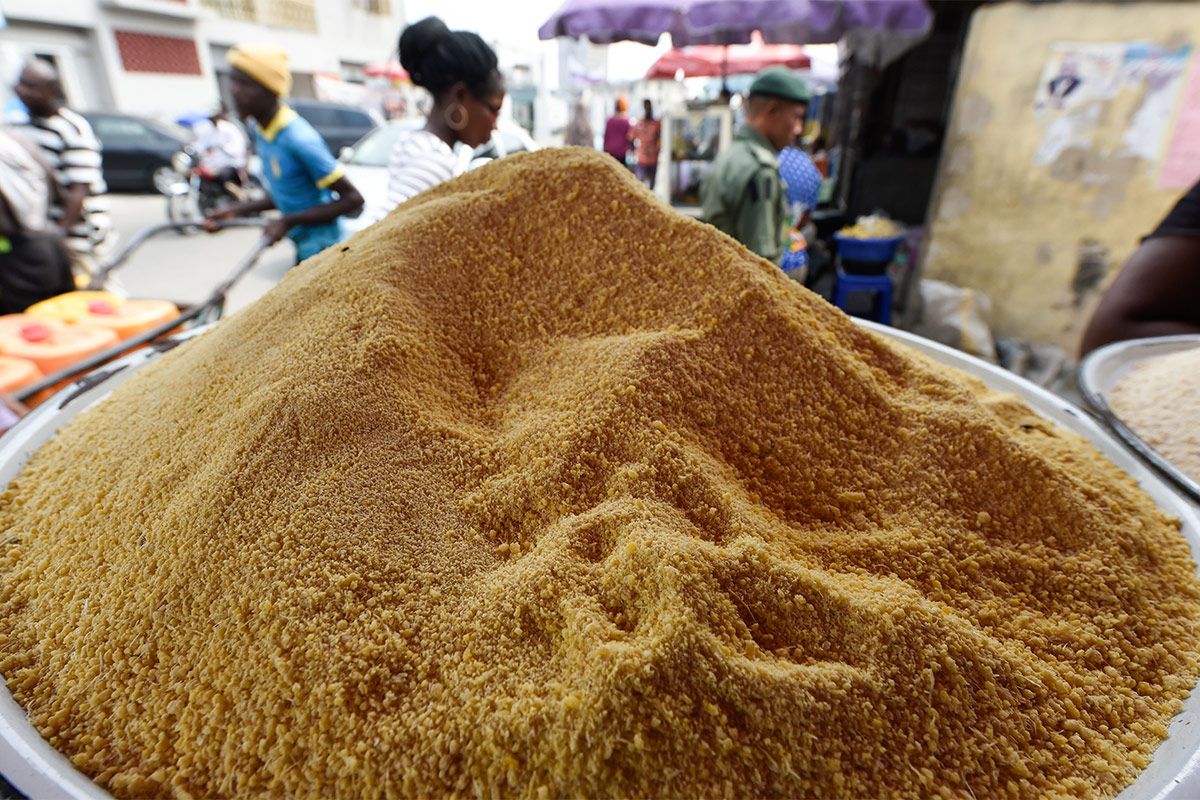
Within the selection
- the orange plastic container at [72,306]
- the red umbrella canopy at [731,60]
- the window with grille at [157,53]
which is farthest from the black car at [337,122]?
the orange plastic container at [72,306]

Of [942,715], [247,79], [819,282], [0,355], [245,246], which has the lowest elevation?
[245,246]

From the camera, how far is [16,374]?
69.1 inches

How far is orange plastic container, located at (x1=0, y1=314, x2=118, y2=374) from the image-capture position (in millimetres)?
1919

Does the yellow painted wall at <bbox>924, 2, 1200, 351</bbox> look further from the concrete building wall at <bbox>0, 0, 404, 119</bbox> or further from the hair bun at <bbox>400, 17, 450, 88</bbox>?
the concrete building wall at <bbox>0, 0, 404, 119</bbox>

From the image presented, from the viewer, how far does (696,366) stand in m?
0.84

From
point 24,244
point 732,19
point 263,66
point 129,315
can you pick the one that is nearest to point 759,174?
point 263,66

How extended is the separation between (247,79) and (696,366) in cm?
252

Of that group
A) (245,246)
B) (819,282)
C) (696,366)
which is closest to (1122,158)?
(819,282)

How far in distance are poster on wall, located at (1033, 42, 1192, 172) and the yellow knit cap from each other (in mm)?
3737

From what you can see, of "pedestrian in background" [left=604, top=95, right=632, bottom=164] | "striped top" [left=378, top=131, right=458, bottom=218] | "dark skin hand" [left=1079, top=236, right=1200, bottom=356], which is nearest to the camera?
"dark skin hand" [left=1079, top=236, right=1200, bottom=356]

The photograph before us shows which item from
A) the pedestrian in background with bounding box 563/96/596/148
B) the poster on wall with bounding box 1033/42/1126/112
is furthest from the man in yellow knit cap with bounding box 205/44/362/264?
the pedestrian in background with bounding box 563/96/596/148

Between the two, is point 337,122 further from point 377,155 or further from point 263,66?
point 263,66

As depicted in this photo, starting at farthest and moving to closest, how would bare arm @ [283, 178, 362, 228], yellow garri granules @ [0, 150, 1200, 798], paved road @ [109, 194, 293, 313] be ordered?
1. paved road @ [109, 194, 293, 313]
2. bare arm @ [283, 178, 362, 228]
3. yellow garri granules @ [0, 150, 1200, 798]

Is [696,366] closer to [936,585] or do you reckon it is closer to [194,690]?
[936,585]
